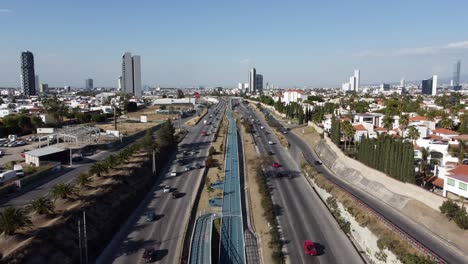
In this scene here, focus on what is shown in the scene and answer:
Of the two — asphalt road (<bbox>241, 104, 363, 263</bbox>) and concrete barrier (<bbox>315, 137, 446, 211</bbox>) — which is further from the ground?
concrete barrier (<bbox>315, 137, 446, 211</bbox>)

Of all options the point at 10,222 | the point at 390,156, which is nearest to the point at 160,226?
the point at 10,222

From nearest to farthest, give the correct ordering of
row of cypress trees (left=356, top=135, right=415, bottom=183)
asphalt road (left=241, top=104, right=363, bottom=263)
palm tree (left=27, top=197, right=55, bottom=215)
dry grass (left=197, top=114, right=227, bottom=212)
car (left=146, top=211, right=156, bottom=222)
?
1. asphalt road (left=241, top=104, right=363, bottom=263)
2. palm tree (left=27, top=197, right=55, bottom=215)
3. car (left=146, top=211, right=156, bottom=222)
4. row of cypress trees (left=356, top=135, right=415, bottom=183)
5. dry grass (left=197, top=114, right=227, bottom=212)

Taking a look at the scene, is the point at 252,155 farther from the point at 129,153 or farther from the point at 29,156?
the point at 29,156

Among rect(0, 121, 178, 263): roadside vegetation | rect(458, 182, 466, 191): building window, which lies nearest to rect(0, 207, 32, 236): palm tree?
rect(0, 121, 178, 263): roadside vegetation

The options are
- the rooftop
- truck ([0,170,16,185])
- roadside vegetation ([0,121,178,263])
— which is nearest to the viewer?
roadside vegetation ([0,121,178,263])

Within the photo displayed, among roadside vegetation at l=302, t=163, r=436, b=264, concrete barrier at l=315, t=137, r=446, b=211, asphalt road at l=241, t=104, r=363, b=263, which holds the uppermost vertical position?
concrete barrier at l=315, t=137, r=446, b=211

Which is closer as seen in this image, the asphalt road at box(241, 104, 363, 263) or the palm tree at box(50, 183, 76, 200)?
the asphalt road at box(241, 104, 363, 263)

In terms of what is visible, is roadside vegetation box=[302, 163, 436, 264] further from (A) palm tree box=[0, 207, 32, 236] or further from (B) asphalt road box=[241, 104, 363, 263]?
(A) palm tree box=[0, 207, 32, 236]
